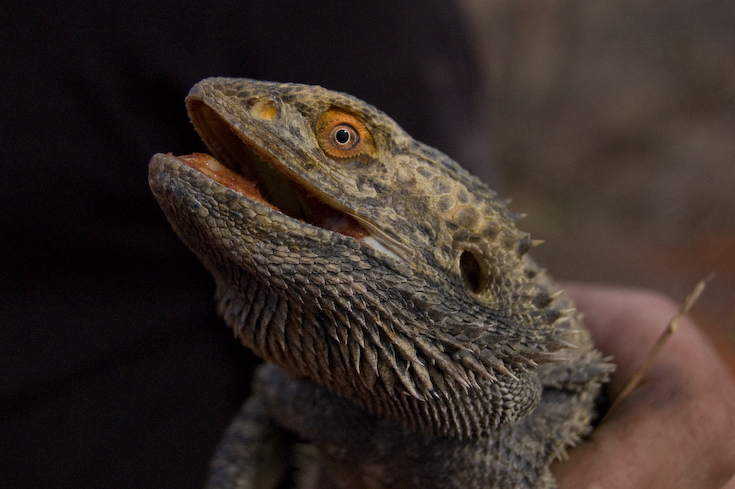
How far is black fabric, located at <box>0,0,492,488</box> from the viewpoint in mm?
1742

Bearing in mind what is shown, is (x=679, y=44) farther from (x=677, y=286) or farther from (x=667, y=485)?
(x=667, y=485)

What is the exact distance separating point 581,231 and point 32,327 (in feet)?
23.6

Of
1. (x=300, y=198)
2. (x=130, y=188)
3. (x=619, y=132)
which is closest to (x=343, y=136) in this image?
(x=300, y=198)

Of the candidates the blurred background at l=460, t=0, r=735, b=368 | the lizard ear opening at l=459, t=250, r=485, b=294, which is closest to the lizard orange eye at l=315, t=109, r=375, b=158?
the lizard ear opening at l=459, t=250, r=485, b=294

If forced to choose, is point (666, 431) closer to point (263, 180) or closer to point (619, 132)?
point (263, 180)

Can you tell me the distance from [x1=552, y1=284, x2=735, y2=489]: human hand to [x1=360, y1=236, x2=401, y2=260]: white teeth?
879 mm

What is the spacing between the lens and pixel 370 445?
5.29 feet

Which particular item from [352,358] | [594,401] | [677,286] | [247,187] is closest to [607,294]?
[594,401]

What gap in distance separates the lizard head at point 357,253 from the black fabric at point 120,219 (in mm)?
732

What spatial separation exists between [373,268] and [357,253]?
5 centimetres

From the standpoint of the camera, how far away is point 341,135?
1.28 m

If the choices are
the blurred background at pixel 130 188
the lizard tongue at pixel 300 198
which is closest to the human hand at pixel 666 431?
the lizard tongue at pixel 300 198

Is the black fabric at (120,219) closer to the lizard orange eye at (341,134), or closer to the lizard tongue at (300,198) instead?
the lizard tongue at (300,198)

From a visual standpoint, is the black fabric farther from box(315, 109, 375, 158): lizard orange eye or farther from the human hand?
the human hand
